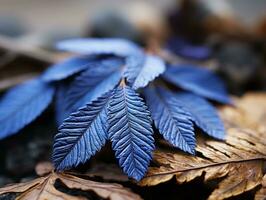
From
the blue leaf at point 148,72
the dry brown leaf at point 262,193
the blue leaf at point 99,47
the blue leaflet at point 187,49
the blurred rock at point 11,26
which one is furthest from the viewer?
the blurred rock at point 11,26

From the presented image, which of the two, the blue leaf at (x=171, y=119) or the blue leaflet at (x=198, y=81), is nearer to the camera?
the blue leaf at (x=171, y=119)

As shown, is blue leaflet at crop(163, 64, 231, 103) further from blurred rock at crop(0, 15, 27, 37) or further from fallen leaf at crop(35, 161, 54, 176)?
blurred rock at crop(0, 15, 27, 37)

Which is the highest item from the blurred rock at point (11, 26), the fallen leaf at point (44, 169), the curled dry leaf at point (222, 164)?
the curled dry leaf at point (222, 164)

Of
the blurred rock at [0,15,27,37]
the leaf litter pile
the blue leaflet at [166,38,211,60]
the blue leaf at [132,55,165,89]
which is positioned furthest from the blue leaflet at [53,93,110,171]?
the blurred rock at [0,15,27,37]

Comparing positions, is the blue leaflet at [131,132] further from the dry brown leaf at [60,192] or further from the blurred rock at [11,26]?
the blurred rock at [11,26]

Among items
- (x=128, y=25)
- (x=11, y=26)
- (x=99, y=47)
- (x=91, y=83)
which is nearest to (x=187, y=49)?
(x=128, y=25)

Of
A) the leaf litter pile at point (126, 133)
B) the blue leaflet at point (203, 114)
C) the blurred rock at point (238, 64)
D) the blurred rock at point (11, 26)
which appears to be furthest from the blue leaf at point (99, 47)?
the blurred rock at point (11, 26)
